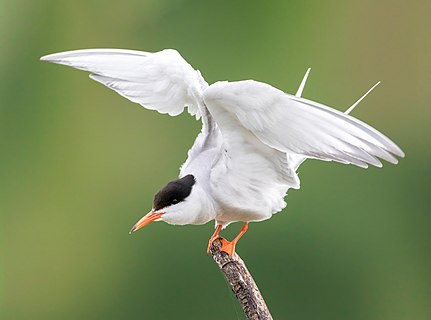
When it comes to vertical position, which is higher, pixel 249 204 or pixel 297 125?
pixel 297 125

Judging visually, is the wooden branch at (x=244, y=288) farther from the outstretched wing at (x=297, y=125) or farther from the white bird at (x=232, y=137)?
the outstretched wing at (x=297, y=125)

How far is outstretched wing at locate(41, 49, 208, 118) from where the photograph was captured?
6.89 feet

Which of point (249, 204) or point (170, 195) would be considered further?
point (249, 204)

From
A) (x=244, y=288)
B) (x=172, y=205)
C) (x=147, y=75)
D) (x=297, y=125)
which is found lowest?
(x=244, y=288)

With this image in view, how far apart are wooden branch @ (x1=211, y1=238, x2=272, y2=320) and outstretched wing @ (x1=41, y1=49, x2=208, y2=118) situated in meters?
0.37

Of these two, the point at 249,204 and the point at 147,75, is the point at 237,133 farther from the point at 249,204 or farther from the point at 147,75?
the point at 147,75

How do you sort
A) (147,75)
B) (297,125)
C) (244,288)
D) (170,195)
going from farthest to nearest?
(147,75), (244,288), (170,195), (297,125)

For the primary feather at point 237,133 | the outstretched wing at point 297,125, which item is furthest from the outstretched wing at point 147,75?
the outstretched wing at point 297,125


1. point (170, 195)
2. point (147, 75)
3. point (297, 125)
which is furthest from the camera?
point (147, 75)

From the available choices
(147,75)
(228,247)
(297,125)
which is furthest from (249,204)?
(147,75)

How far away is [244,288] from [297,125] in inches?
16.6

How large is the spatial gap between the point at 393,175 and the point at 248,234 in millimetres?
657

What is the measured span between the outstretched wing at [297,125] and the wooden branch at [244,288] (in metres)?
0.32

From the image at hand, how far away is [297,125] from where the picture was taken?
5.80ft
